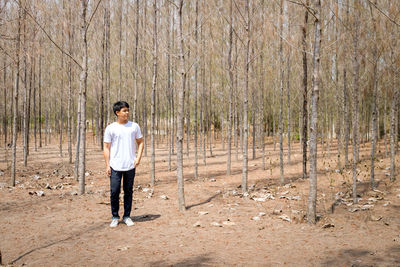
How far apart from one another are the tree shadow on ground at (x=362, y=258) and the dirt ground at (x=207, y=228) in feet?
0.04

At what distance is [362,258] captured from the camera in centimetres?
365

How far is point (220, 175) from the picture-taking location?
37.3ft

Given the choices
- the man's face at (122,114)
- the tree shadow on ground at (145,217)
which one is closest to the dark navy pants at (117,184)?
the tree shadow on ground at (145,217)

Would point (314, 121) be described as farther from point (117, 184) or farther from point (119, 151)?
point (117, 184)

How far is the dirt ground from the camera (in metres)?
3.77

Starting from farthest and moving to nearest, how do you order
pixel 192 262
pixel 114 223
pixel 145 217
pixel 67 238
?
pixel 145 217 < pixel 114 223 < pixel 67 238 < pixel 192 262

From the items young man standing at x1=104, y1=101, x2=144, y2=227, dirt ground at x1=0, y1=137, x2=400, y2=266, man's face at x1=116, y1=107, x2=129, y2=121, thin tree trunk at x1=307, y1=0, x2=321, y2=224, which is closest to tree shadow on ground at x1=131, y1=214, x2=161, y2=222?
dirt ground at x1=0, y1=137, x2=400, y2=266

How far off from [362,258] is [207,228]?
225 cm

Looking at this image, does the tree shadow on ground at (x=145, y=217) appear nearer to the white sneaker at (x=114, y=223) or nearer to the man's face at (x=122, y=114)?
the white sneaker at (x=114, y=223)

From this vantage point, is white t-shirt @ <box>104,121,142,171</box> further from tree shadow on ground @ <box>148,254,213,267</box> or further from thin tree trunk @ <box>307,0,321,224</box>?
thin tree trunk @ <box>307,0,321,224</box>

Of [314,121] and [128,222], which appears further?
[128,222]

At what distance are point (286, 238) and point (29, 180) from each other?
8686 millimetres

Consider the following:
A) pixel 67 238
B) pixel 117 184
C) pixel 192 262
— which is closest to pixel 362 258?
pixel 192 262

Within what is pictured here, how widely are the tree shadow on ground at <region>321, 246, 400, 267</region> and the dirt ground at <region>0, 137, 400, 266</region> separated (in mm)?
11
